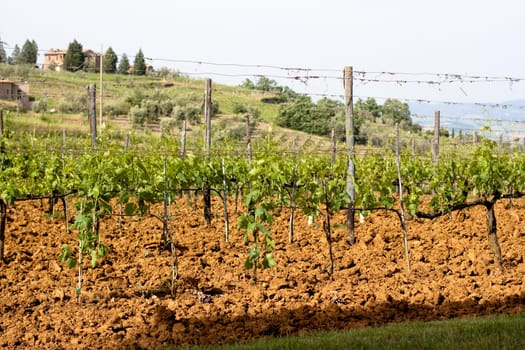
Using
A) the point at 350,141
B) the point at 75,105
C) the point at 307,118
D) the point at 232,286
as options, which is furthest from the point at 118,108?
the point at 232,286

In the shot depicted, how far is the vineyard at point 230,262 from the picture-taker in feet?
22.2

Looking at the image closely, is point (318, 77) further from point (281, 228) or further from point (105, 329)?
point (105, 329)

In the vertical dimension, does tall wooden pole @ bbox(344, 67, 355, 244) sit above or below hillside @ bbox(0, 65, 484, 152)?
below

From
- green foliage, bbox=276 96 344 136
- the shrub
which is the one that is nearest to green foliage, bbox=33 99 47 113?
the shrub

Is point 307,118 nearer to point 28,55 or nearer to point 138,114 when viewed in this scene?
point 138,114

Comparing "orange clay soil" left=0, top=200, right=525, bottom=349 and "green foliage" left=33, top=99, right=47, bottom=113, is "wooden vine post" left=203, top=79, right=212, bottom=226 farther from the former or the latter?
"green foliage" left=33, top=99, right=47, bottom=113

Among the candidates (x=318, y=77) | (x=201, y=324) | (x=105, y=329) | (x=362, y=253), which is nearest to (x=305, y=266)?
(x=362, y=253)

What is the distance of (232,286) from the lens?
8125 mm

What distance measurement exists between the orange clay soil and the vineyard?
0.08 feet

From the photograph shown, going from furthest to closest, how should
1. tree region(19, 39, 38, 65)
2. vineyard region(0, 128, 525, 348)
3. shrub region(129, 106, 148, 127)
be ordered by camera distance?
1. tree region(19, 39, 38, 65)
2. shrub region(129, 106, 148, 127)
3. vineyard region(0, 128, 525, 348)

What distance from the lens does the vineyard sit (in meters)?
6.76

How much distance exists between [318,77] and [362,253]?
3532mm

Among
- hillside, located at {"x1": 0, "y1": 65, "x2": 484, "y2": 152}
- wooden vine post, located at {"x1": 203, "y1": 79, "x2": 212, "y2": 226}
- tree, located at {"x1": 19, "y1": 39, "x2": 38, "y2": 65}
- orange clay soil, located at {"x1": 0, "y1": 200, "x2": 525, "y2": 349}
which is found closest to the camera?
orange clay soil, located at {"x1": 0, "y1": 200, "x2": 525, "y2": 349}

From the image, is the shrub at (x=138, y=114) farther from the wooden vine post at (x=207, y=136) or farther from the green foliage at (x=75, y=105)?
the wooden vine post at (x=207, y=136)
